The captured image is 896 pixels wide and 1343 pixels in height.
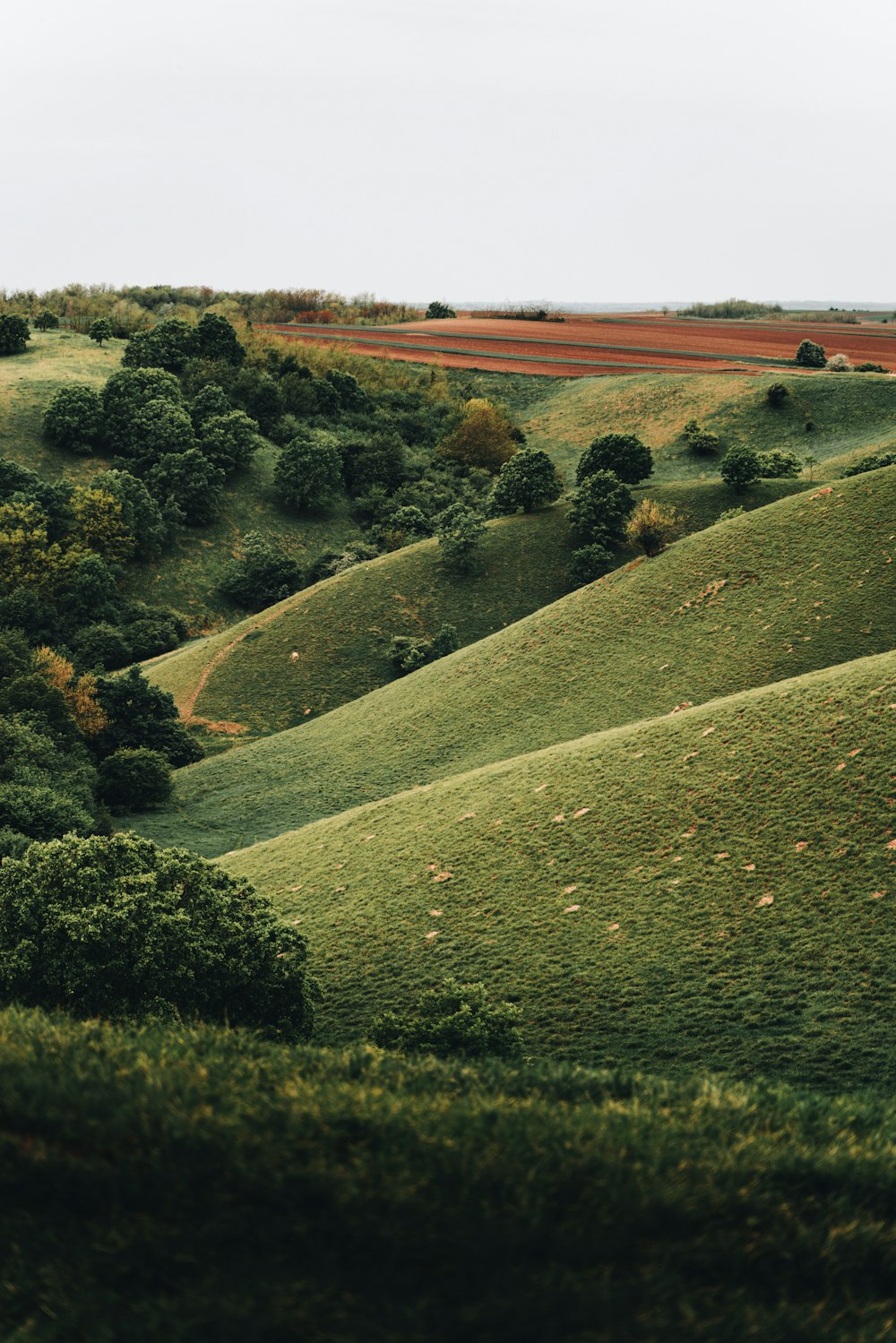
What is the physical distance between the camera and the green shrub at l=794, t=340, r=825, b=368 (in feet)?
400

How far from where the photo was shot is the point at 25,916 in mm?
23000

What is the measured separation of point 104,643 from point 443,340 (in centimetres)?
10028

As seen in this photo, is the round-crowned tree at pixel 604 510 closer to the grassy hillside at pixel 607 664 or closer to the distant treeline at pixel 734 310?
the grassy hillside at pixel 607 664

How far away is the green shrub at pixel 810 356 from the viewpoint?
400ft

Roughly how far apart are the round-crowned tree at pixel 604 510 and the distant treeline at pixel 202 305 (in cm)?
10588

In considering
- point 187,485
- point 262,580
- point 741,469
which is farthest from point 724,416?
point 187,485

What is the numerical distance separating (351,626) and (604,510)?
21647 millimetres

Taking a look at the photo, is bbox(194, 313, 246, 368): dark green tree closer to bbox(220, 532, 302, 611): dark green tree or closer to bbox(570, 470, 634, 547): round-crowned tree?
bbox(220, 532, 302, 611): dark green tree

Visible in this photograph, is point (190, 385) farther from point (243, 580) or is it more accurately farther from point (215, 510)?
point (243, 580)

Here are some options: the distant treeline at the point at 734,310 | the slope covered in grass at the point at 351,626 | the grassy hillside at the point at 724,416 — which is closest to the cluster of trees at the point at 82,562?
the slope covered in grass at the point at 351,626

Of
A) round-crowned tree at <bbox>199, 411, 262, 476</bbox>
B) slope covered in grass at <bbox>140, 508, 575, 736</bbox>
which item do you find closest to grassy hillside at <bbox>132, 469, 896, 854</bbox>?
slope covered in grass at <bbox>140, 508, 575, 736</bbox>

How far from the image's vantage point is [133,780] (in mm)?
50594

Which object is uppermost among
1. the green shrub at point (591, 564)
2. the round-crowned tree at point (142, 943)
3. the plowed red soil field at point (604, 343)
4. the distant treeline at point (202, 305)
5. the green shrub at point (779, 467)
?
the distant treeline at point (202, 305)

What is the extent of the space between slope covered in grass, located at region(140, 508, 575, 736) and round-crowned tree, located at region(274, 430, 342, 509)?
27.9 meters
